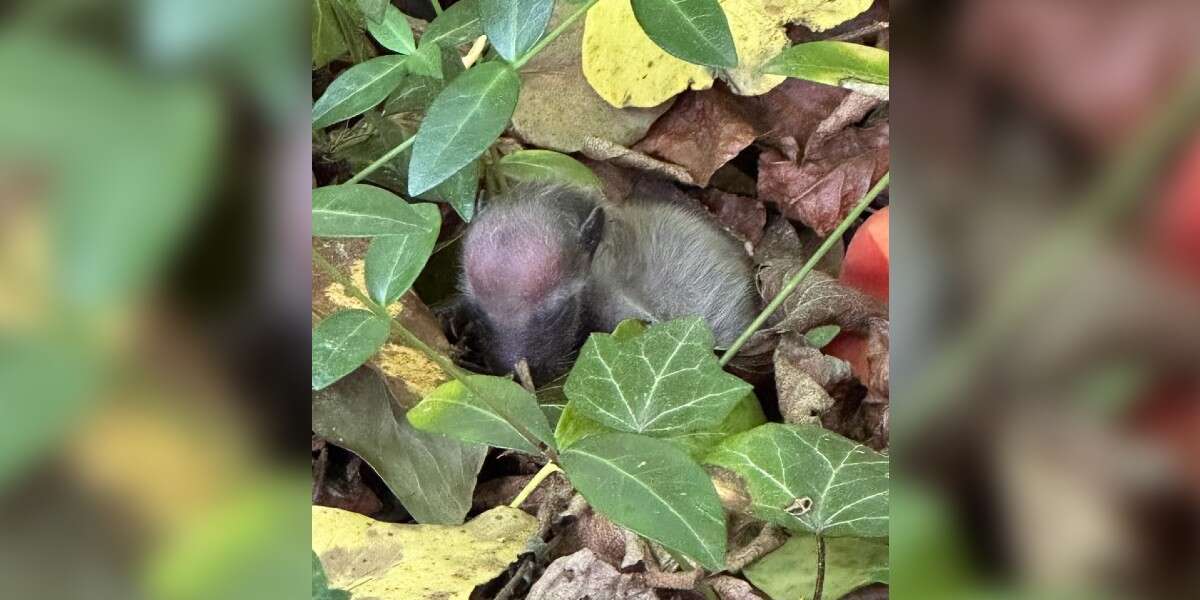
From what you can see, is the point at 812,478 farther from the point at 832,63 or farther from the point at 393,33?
the point at 393,33

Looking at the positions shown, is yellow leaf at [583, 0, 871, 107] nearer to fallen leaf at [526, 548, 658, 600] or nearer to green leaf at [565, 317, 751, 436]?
green leaf at [565, 317, 751, 436]

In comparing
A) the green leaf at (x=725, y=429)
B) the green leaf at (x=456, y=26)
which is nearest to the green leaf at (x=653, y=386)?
the green leaf at (x=725, y=429)
